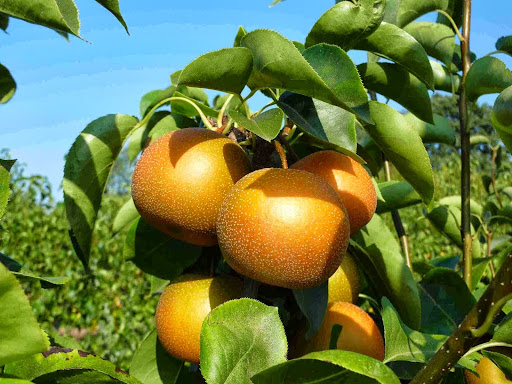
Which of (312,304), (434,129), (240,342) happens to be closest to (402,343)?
(312,304)

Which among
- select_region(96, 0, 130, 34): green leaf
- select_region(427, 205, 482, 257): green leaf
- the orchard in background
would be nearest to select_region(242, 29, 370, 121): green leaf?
the orchard in background

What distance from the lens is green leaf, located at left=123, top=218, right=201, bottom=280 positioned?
2.75ft

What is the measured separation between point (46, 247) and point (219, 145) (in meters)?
3.07

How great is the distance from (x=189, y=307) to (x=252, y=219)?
0.65 feet

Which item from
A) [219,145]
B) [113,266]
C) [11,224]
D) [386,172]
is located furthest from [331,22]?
[11,224]

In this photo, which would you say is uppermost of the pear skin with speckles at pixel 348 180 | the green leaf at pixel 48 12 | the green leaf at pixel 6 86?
the green leaf at pixel 48 12

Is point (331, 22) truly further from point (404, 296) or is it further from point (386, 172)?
point (386, 172)

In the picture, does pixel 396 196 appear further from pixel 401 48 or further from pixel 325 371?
pixel 325 371

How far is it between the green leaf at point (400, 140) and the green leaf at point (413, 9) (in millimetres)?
605

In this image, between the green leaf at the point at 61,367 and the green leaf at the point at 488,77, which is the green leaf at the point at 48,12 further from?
the green leaf at the point at 488,77

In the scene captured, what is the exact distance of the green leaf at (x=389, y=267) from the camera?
2.64 feet

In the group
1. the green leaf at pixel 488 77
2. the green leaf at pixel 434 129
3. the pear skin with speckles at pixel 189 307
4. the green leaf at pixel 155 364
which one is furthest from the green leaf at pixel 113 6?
the green leaf at pixel 434 129

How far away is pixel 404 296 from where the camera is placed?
81cm

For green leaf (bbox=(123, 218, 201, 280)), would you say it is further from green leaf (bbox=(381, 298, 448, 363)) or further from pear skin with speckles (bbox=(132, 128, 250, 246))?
green leaf (bbox=(381, 298, 448, 363))
